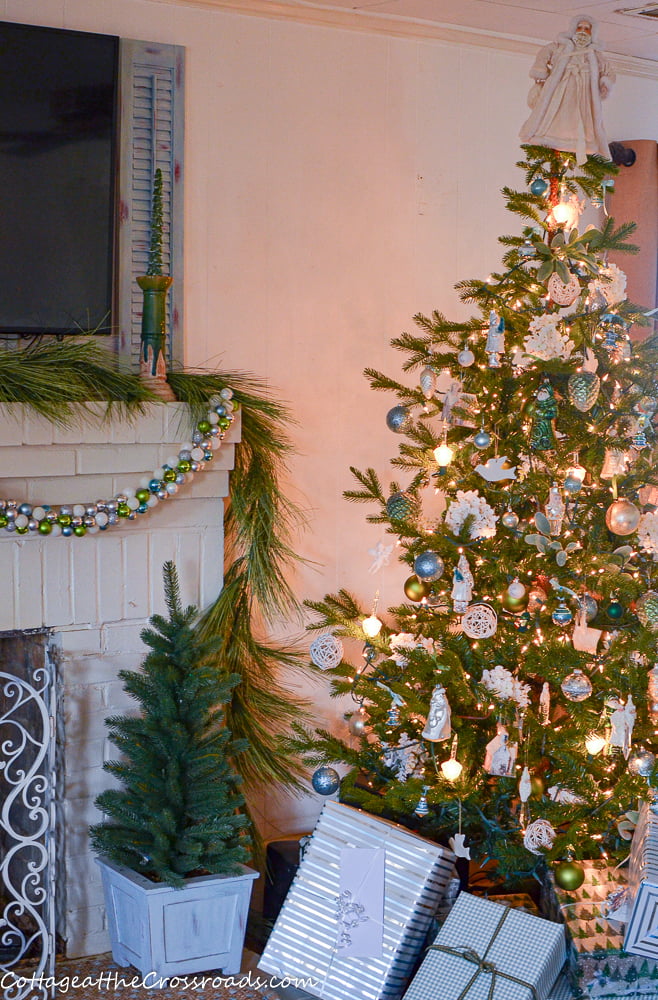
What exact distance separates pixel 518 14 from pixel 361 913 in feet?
7.21

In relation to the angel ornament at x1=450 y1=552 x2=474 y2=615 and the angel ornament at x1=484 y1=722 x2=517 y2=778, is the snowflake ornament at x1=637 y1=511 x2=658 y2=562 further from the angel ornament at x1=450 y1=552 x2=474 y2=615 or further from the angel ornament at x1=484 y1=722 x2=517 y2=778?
the angel ornament at x1=484 y1=722 x2=517 y2=778

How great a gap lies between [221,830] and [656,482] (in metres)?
1.14

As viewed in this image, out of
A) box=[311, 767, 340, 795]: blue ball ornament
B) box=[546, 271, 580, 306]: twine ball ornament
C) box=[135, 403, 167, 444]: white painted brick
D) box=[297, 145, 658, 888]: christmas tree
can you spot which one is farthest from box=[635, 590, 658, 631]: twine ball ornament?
box=[135, 403, 167, 444]: white painted brick

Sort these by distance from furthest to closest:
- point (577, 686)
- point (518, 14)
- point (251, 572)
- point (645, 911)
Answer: point (518, 14) → point (251, 572) → point (577, 686) → point (645, 911)

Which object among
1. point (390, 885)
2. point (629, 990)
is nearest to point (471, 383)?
point (390, 885)

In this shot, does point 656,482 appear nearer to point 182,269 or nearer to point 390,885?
point 390,885

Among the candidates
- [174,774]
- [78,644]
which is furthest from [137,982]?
[78,644]

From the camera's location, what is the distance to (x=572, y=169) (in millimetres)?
2289

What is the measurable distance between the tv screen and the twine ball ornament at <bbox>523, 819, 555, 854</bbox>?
1.44 meters

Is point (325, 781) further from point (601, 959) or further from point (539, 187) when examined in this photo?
point (539, 187)

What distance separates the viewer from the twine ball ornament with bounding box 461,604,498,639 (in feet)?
7.20

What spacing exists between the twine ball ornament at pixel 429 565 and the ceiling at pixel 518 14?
1.36 metres

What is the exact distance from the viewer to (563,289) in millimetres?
2172

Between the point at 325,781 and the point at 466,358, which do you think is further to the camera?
the point at 325,781
